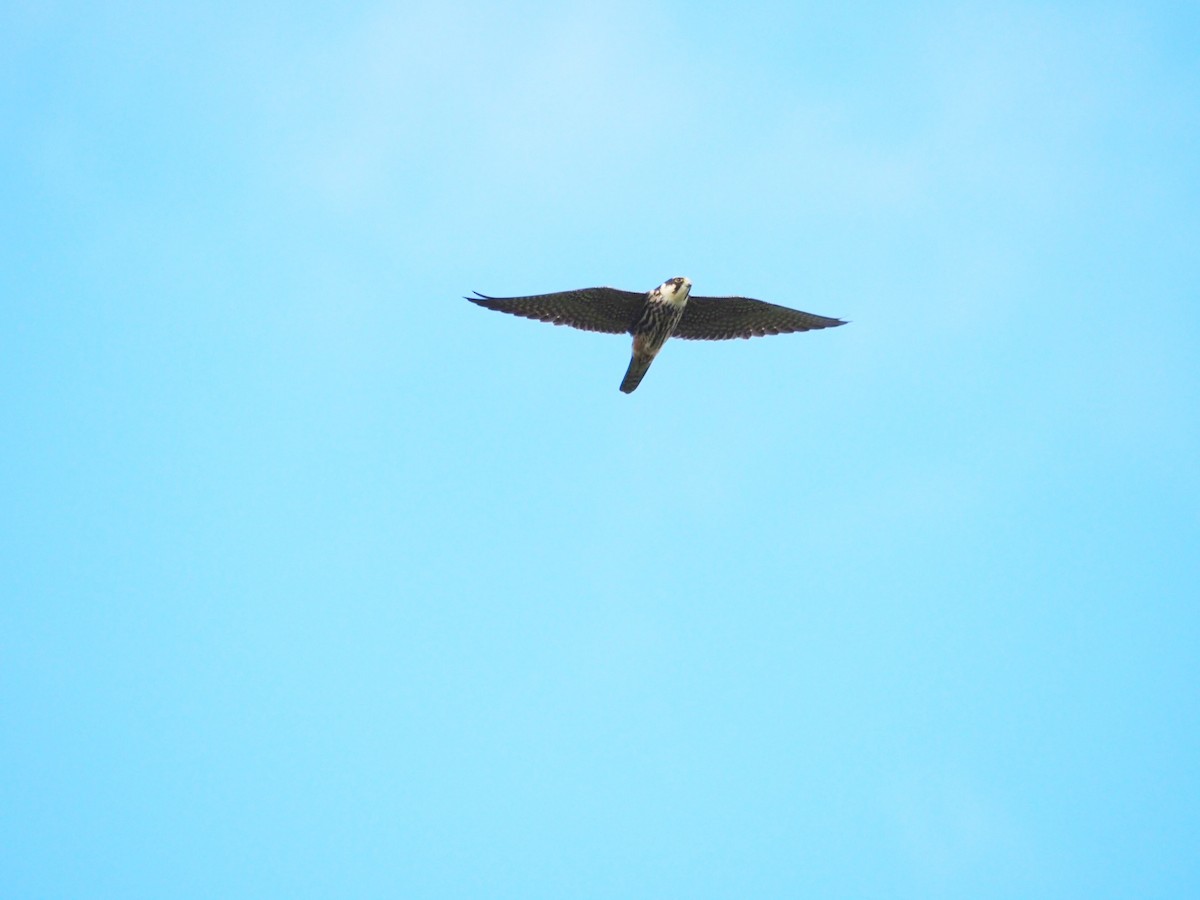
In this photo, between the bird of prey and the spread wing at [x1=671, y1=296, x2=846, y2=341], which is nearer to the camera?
the bird of prey

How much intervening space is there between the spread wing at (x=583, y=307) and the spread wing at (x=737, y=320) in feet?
3.00

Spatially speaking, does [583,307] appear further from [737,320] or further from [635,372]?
[737,320]

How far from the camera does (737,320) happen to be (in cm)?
1981

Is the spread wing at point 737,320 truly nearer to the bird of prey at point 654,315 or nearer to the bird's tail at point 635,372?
the bird of prey at point 654,315

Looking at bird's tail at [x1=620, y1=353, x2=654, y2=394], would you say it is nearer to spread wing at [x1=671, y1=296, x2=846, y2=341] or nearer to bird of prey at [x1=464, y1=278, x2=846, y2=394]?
bird of prey at [x1=464, y1=278, x2=846, y2=394]

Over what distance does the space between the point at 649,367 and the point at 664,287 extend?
1.38 meters

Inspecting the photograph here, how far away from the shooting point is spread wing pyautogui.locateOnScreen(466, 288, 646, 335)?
1881 cm

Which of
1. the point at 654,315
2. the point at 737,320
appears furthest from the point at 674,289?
the point at 737,320

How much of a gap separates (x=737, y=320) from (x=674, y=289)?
166cm

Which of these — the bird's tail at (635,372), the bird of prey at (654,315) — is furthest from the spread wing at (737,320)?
the bird's tail at (635,372)

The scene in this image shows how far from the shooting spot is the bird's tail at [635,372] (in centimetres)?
1919

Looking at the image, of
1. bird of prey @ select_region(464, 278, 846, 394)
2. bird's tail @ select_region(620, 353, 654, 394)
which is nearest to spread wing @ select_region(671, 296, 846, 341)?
bird of prey @ select_region(464, 278, 846, 394)

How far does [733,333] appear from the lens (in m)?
20.0

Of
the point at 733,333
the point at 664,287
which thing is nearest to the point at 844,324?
the point at 733,333
